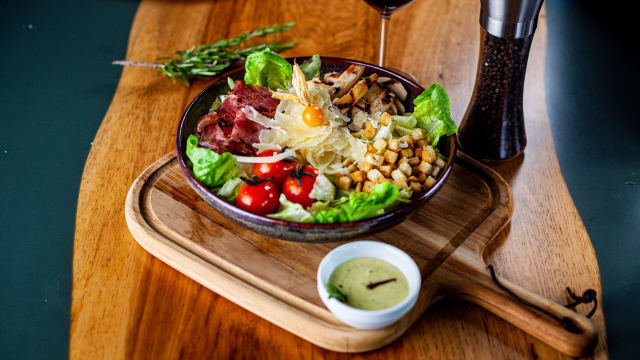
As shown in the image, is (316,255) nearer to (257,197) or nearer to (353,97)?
(257,197)

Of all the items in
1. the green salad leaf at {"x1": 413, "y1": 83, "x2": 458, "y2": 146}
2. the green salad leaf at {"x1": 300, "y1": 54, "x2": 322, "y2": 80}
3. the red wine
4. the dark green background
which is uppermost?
the red wine

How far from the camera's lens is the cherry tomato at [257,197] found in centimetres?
215

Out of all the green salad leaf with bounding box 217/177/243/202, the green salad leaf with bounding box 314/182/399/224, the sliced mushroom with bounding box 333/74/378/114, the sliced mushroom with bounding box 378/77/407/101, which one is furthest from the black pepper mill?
the green salad leaf with bounding box 217/177/243/202

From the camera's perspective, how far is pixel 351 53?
3.39 meters

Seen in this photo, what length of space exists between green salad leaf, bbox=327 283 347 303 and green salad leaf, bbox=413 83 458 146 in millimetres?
861

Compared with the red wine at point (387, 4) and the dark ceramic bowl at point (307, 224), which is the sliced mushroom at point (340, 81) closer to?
the red wine at point (387, 4)

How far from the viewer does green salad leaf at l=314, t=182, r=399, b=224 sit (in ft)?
6.82

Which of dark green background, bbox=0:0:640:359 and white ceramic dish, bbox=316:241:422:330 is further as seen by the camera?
dark green background, bbox=0:0:640:359

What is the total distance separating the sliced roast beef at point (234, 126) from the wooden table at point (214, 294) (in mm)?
460

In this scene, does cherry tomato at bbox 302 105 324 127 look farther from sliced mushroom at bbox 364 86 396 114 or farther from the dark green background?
the dark green background

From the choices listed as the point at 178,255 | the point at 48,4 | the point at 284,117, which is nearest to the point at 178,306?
the point at 178,255

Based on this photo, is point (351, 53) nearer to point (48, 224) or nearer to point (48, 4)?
point (48, 224)

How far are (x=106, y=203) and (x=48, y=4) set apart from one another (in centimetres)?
242

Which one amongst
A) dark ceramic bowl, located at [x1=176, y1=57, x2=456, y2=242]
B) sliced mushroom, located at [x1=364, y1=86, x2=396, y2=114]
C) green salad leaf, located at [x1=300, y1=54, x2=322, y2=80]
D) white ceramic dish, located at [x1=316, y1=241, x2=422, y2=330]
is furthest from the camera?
green salad leaf, located at [x1=300, y1=54, x2=322, y2=80]
